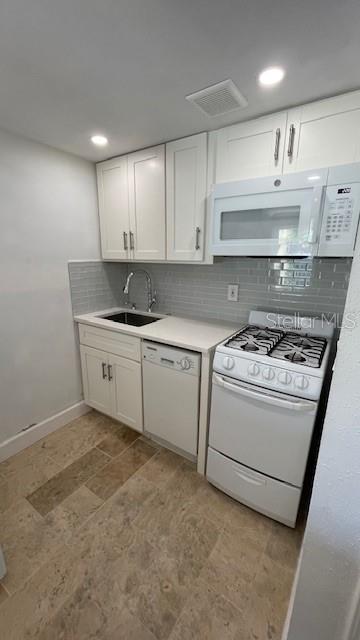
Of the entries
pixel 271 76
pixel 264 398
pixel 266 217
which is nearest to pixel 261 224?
pixel 266 217

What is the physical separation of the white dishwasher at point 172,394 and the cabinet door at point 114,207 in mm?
959

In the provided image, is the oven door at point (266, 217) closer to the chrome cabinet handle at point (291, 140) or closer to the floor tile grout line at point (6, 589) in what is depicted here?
the chrome cabinet handle at point (291, 140)

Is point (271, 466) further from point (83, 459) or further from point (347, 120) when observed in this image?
point (347, 120)

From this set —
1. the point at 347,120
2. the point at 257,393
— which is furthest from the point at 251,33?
the point at 257,393

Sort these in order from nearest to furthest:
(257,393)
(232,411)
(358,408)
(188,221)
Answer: (358,408)
(257,393)
(232,411)
(188,221)

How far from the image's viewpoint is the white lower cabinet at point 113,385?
6.48ft

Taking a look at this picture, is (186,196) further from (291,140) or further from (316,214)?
(316,214)

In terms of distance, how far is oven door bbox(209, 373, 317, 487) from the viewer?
1.25 metres

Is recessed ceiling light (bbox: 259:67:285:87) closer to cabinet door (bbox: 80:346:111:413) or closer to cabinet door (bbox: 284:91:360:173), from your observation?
cabinet door (bbox: 284:91:360:173)

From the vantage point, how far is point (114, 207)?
2170 millimetres

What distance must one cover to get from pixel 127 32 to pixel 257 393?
5.25 ft

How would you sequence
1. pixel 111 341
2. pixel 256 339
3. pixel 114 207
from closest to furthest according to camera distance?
pixel 256 339
pixel 111 341
pixel 114 207

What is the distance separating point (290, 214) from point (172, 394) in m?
1.32

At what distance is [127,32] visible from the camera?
3.05ft
